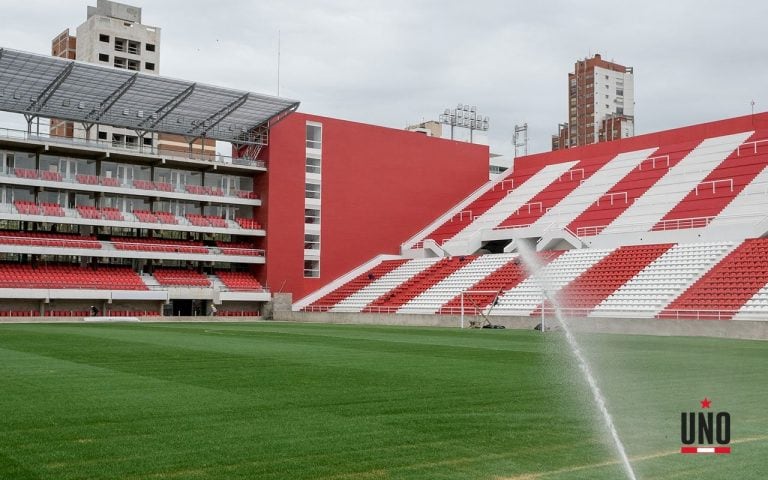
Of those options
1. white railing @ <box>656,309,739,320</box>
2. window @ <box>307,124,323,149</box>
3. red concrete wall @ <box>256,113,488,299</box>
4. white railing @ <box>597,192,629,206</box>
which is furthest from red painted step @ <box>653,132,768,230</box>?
Answer: window @ <box>307,124,323,149</box>

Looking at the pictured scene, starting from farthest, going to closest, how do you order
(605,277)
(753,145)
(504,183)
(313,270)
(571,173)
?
1. (504,183)
2. (571,173)
3. (313,270)
4. (753,145)
5. (605,277)

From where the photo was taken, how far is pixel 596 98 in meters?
146

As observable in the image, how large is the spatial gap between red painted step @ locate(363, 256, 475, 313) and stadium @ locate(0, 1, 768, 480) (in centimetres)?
31

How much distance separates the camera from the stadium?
8.25 metres

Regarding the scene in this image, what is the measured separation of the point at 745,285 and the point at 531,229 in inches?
752

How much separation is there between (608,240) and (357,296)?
57.2ft

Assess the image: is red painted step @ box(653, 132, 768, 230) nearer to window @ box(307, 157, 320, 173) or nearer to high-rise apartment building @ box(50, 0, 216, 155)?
window @ box(307, 157, 320, 173)

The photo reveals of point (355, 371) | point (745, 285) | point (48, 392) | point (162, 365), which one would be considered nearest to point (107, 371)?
point (162, 365)

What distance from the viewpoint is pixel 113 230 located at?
55688 millimetres

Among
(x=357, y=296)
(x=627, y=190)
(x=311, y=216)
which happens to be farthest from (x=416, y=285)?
(x=627, y=190)

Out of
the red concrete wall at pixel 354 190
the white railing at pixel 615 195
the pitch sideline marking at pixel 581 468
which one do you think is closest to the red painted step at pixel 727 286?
the white railing at pixel 615 195

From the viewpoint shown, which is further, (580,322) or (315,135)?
(315,135)

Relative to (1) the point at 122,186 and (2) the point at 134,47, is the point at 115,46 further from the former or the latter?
(1) the point at 122,186

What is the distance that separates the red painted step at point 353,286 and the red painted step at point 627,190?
13.9 meters
